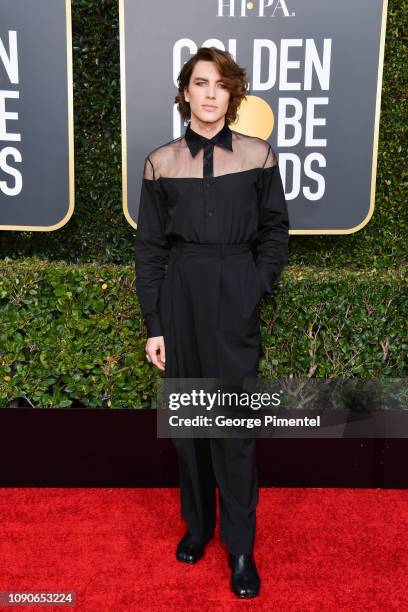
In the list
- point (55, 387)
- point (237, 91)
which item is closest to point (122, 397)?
point (55, 387)

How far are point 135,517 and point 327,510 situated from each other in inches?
38.9

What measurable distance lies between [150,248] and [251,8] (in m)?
1.64

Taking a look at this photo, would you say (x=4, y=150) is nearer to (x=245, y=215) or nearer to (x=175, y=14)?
(x=175, y=14)

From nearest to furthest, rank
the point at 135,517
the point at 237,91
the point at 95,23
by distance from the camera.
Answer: the point at 237,91, the point at 135,517, the point at 95,23

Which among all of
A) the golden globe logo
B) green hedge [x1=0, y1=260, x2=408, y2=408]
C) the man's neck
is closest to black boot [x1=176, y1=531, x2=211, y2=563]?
green hedge [x1=0, y1=260, x2=408, y2=408]

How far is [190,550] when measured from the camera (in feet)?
8.53

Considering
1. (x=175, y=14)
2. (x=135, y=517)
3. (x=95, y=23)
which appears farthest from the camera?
(x=95, y=23)

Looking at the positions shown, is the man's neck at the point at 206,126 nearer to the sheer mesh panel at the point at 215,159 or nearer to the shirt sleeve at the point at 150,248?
the sheer mesh panel at the point at 215,159

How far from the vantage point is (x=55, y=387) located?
3.23m

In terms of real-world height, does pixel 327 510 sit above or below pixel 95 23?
below

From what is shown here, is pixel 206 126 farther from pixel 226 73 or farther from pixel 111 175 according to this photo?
pixel 111 175

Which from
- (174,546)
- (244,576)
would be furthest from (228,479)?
(174,546)

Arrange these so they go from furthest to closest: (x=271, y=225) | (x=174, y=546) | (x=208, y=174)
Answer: (x=174, y=546) < (x=271, y=225) < (x=208, y=174)

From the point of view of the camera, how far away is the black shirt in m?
2.26
